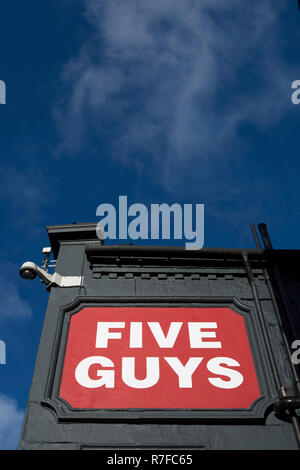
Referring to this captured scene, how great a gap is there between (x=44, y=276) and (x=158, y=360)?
358cm

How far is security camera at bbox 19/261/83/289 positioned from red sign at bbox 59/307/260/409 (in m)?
0.95

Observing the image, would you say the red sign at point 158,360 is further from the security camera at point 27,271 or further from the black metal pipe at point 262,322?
the security camera at point 27,271

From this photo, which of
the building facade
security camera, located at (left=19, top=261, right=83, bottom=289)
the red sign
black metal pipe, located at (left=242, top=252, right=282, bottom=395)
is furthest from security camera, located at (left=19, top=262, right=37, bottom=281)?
black metal pipe, located at (left=242, top=252, right=282, bottom=395)

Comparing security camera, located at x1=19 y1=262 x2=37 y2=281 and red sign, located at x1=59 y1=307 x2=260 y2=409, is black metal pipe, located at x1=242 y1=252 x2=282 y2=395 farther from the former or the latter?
security camera, located at x1=19 y1=262 x2=37 y2=281

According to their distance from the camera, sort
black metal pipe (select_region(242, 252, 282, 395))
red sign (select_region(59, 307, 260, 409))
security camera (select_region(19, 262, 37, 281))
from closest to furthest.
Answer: red sign (select_region(59, 307, 260, 409)) → black metal pipe (select_region(242, 252, 282, 395)) → security camera (select_region(19, 262, 37, 281))

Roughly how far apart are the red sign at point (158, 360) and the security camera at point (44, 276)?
95 cm

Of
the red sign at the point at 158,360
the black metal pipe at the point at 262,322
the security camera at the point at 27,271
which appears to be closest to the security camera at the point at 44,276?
the security camera at the point at 27,271

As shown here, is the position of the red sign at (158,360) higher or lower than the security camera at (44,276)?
lower

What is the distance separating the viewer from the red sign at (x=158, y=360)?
787 centimetres

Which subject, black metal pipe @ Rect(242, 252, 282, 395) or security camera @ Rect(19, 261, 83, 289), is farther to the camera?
security camera @ Rect(19, 261, 83, 289)

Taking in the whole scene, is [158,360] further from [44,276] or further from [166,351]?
[44,276]

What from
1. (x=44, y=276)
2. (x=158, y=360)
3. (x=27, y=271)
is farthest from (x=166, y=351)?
(x=27, y=271)

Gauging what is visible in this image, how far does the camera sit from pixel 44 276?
998 cm

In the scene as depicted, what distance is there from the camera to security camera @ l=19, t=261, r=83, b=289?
9953 mm
